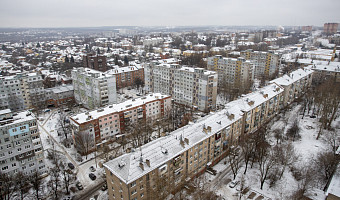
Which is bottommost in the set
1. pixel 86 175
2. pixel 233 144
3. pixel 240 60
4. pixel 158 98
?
pixel 86 175

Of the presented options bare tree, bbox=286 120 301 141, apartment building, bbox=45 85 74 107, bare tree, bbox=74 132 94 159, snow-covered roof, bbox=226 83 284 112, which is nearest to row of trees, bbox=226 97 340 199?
snow-covered roof, bbox=226 83 284 112

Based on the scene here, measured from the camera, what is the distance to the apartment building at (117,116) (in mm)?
31391

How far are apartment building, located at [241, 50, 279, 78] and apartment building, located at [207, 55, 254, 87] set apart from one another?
11.1 metres

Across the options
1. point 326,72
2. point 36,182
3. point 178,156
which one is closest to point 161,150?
point 178,156

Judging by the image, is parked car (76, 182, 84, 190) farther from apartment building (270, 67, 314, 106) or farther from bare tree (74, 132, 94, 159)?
apartment building (270, 67, 314, 106)

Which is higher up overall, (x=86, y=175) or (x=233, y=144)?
(x=233, y=144)

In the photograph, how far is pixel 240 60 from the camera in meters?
58.8

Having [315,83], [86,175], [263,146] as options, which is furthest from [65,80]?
[315,83]

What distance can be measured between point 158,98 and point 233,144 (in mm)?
15442

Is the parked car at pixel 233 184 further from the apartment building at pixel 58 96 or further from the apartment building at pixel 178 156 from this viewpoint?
the apartment building at pixel 58 96

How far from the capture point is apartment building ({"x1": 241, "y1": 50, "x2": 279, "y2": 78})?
6838cm

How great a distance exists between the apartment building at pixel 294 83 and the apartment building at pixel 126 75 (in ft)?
119

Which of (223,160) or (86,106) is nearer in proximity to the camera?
(223,160)

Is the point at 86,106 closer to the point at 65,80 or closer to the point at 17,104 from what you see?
the point at 17,104
